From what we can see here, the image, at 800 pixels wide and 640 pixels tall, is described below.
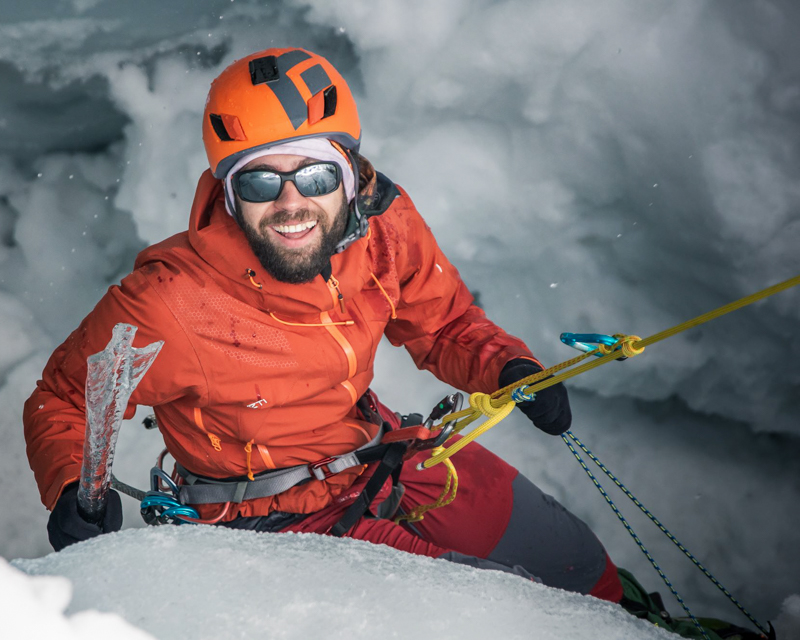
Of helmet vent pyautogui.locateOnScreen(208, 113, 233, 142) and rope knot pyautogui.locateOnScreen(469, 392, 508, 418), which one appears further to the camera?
helmet vent pyautogui.locateOnScreen(208, 113, 233, 142)

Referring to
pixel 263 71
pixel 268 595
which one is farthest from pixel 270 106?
pixel 268 595

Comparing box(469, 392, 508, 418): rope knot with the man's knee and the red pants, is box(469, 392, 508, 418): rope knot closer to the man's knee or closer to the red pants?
the red pants

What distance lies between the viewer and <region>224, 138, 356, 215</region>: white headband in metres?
1.62

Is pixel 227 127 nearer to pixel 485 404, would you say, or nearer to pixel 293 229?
pixel 293 229

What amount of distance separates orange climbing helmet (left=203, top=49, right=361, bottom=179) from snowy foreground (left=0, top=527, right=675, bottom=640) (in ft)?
2.75

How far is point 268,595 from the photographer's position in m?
0.96

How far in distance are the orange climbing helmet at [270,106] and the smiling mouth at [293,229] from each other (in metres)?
0.17

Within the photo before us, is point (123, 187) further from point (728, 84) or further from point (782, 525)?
point (782, 525)

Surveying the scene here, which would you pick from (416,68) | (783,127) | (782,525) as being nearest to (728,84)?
(783,127)

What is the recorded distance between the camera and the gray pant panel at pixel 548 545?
2.04 metres

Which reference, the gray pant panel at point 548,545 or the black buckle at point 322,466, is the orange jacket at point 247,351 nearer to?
the black buckle at point 322,466

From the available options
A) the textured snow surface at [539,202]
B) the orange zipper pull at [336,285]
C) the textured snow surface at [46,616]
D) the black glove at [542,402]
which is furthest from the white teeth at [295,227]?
the textured snow surface at [539,202]

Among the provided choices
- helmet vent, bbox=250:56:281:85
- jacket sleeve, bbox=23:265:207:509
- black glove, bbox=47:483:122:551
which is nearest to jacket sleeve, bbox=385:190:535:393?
helmet vent, bbox=250:56:281:85

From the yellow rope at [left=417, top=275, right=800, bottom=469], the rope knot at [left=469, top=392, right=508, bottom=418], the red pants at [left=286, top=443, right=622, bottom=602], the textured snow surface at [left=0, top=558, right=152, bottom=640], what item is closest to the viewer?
the textured snow surface at [left=0, top=558, right=152, bottom=640]
